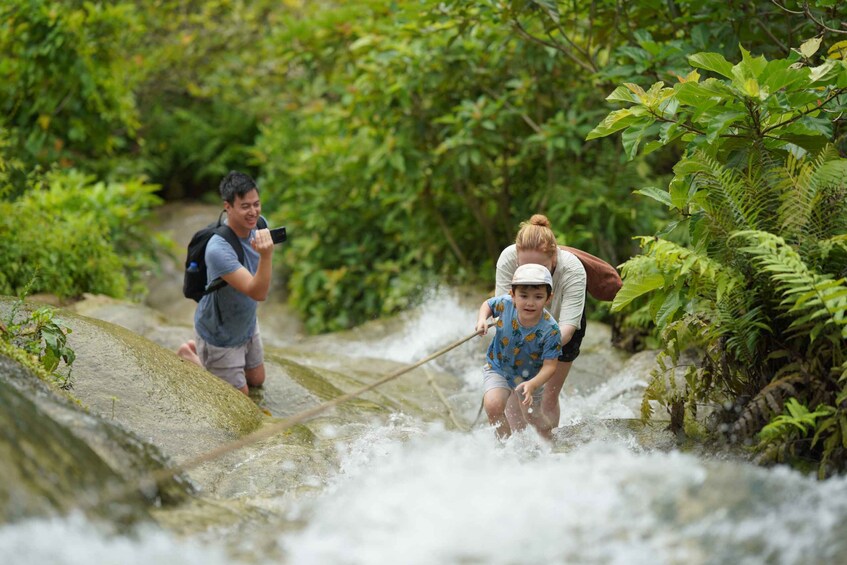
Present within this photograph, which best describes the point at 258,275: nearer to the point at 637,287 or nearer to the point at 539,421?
the point at 539,421

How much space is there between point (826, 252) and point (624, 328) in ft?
13.5

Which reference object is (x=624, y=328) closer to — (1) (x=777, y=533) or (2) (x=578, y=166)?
(2) (x=578, y=166)

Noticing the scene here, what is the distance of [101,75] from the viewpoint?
1179 centimetres

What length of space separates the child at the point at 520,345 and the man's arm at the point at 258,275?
147 cm

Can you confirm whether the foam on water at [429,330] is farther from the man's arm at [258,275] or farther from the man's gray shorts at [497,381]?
the man's gray shorts at [497,381]

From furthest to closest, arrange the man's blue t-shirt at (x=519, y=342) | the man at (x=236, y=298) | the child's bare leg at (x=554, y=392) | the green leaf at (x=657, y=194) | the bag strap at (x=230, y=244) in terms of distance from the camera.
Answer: the bag strap at (x=230, y=244), the man at (x=236, y=298), the child's bare leg at (x=554, y=392), the man's blue t-shirt at (x=519, y=342), the green leaf at (x=657, y=194)

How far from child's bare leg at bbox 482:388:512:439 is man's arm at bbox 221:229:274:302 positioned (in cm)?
160

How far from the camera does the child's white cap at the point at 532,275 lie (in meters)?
5.23

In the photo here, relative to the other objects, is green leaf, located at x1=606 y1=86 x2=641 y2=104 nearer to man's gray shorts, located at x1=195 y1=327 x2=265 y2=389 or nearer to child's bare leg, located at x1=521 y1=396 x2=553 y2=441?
child's bare leg, located at x1=521 y1=396 x2=553 y2=441

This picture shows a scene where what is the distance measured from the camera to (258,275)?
20.0ft

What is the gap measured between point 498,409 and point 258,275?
1815mm

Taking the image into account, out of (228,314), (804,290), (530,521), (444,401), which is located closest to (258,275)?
(228,314)

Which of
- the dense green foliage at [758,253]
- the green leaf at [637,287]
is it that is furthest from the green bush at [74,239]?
the dense green foliage at [758,253]

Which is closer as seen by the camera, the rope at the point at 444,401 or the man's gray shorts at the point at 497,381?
the man's gray shorts at the point at 497,381
